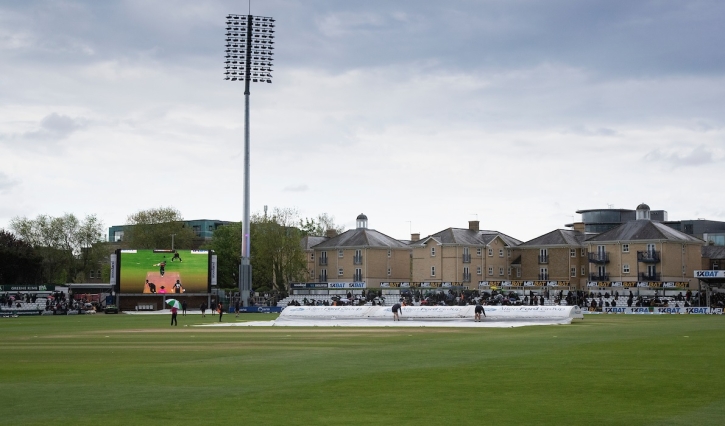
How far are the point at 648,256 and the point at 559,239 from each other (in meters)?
13.6

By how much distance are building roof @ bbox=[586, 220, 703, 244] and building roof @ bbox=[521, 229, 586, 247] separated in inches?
182

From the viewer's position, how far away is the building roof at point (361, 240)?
127 m

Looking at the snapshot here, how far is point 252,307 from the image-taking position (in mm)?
88750

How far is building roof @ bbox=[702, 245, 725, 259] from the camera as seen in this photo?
12480 cm

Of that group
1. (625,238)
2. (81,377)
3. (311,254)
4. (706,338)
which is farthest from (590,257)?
(81,377)

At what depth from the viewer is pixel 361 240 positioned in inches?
5017

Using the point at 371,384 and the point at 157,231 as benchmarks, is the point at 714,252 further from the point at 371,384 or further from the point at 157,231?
the point at 371,384

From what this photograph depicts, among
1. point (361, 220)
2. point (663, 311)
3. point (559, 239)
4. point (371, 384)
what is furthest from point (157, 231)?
point (371, 384)

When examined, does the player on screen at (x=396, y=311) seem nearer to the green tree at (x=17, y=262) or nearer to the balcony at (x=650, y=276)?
the balcony at (x=650, y=276)

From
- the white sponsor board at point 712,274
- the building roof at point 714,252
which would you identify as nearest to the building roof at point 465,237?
the building roof at point 714,252

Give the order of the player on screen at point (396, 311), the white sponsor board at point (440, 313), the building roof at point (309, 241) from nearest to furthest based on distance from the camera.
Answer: the white sponsor board at point (440, 313)
the player on screen at point (396, 311)
the building roof at point (309, 241)

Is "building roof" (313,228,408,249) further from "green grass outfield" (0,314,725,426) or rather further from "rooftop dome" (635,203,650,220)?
"green grass outfield" (0,314,725,426)

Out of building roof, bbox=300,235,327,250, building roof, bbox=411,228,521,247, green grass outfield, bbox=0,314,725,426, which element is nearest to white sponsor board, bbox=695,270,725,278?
green grass outfield, bbox=0,314,725,426

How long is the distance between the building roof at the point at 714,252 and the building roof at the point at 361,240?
136 feet
